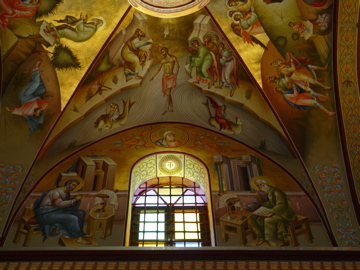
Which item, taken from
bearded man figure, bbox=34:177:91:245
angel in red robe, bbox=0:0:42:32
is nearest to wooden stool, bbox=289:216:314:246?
bearded man figure, bbox=34:177:91:245

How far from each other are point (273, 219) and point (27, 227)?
4781 mm

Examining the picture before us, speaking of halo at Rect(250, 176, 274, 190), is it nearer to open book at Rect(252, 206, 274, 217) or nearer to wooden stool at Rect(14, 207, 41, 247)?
open book at Rect(252, 206, 274, 217)

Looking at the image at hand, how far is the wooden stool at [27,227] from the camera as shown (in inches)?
335

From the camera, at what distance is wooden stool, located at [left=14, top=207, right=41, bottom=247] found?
8.50 meters

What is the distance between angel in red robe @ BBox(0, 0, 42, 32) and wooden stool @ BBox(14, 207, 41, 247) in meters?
3.85

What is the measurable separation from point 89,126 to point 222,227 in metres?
4.14

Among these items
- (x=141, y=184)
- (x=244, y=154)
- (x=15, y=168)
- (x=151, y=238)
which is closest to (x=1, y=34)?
(x=15, y=168)

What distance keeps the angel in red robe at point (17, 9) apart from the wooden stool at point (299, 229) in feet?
22.3

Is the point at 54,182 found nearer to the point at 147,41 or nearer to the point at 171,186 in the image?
the point at 171,186

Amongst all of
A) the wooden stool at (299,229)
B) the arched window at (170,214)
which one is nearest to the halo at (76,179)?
the arched window at (170,214)

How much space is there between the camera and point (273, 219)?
901 centimetres

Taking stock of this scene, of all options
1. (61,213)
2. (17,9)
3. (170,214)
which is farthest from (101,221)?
(17,9)

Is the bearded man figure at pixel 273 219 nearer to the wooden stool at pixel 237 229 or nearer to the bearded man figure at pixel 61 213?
the wooden stool at pixel 237 229

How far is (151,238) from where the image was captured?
30.8 ft
